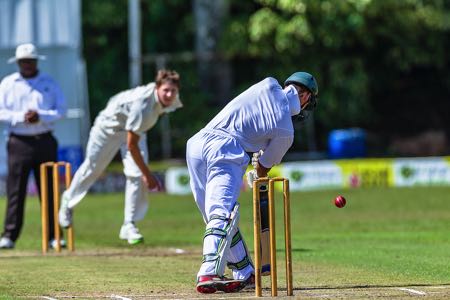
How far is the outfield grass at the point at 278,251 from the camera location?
9320mm

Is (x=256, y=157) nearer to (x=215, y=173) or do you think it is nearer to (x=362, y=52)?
(x=215, y=173)

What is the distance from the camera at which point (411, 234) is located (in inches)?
547

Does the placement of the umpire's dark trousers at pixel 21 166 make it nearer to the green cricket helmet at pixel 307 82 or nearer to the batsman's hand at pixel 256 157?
the batsman's hand at pixel 256 157

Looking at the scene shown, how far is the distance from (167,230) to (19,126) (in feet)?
10.0

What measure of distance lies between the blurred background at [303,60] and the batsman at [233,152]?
13001 millimetres

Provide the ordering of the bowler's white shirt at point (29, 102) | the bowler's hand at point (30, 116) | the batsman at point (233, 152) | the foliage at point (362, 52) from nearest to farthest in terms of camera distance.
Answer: the batsman at point (233, 152) < the bowler's hand at point (30, 116) < the bowler's white shirt at point (29, 102) < the foliage at point (362, 52)

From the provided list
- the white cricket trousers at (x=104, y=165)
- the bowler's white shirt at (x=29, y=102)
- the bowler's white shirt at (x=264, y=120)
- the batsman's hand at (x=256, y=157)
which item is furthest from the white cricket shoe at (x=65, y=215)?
the bowler's white shirt at (x=264, y=120)

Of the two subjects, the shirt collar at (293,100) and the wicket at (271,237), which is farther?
the shirt collar at (293,100)

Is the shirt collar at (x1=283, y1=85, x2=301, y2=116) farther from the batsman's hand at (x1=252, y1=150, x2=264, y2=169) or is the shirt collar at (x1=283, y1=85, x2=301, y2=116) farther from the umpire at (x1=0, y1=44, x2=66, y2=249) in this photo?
the umpire at (x1=0, y1=44, x2=66, y2=249)

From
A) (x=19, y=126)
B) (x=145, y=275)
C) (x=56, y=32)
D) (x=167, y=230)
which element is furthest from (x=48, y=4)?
(x=145, y=275)

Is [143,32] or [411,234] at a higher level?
[143,32]

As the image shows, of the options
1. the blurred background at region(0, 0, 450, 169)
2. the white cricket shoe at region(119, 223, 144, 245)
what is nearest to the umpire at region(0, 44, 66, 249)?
the white cricket shoe at region(119, 223, 144, 245)

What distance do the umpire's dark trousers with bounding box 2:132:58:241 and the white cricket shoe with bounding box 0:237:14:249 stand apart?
35mm

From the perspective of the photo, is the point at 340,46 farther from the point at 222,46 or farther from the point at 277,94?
the point at 277,94
